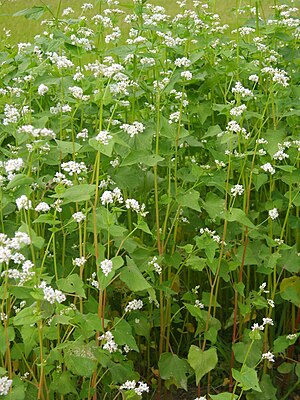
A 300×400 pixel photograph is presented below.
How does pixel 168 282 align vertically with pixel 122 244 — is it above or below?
below

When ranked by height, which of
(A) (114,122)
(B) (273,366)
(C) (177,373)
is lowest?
(B) (273,366)

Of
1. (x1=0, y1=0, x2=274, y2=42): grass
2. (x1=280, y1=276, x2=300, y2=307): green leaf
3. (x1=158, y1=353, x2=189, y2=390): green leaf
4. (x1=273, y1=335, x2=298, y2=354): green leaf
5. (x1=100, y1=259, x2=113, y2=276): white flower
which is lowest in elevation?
(x1=0, y1=0, x2=274, y2=42): grass

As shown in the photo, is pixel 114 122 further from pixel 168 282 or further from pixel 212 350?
pixel 212 350

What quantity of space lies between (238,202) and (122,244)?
70 centimetres

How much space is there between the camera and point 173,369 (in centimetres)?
269

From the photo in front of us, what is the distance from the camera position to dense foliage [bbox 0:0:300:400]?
2.31 m

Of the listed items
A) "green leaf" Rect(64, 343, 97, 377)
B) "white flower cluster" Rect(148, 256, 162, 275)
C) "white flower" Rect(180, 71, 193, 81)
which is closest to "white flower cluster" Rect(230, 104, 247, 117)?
"white flower" Rect(180, 71, 193, 81)

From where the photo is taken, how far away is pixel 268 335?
307 cm

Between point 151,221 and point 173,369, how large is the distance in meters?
0.66

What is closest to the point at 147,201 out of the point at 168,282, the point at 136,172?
the point at 136,172

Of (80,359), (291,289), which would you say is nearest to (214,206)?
(291,289)

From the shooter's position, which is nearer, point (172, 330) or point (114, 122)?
point (114, 122)

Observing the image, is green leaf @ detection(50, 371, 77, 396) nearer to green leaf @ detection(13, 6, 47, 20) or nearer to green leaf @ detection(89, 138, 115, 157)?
green leaf @ detection(89, 138, 115, 157)

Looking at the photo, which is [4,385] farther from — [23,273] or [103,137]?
[103,137]
